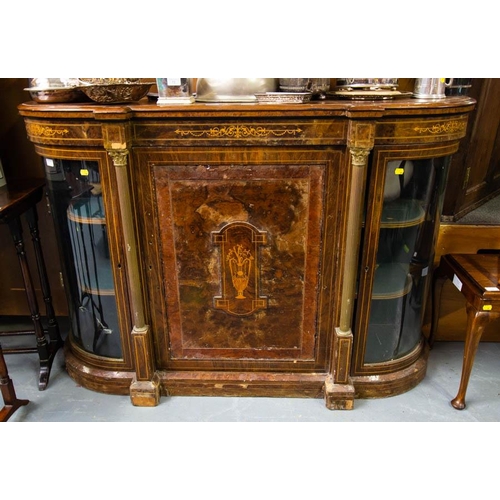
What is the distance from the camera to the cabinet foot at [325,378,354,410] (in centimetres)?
195

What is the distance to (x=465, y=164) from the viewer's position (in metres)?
2.17

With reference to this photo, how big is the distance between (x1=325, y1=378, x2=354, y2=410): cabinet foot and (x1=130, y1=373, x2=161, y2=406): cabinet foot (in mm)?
790

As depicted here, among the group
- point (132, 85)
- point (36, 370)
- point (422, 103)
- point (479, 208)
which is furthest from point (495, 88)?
point (36, 370)

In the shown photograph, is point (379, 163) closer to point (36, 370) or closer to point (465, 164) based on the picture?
point (465, 164)

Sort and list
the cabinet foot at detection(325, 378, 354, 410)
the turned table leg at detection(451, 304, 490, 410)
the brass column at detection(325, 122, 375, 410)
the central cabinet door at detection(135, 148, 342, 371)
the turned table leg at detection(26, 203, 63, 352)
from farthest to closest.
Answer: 1. the turned table leg at detection(26, 203, 63, 352)
2. the cabinet foot at detection(325, 378, 354, 410)
3. the turned table leg at detection(451, 304, 490, 410)
4. the central cabinet door at detection(135, 148, 342, 371)
5. the brass column at detection(325, 122, 375, 410)

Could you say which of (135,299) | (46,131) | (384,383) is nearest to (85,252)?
(135,299)

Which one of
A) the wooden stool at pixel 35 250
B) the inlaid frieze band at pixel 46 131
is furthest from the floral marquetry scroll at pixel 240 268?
the wooden stool at pixel 35 250

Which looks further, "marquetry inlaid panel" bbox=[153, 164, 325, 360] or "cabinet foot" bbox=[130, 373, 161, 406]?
"cabinet foot" bbox=[130, 373, 161, 406]

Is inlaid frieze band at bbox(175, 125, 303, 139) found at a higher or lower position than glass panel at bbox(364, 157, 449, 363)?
higher

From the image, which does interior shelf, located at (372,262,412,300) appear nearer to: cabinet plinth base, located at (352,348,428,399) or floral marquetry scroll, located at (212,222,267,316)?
cabinet plinth base, located at (352,348,428,399)

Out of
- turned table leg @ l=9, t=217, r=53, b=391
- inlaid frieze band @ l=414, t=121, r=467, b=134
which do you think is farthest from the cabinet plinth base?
turned table leg @ l=9, t=217, r=53, b=391

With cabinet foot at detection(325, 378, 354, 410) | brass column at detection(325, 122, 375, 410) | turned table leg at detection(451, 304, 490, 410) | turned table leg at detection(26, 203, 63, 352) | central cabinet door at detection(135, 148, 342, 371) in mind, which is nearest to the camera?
brass column at detection(325, 122, 375, 410)

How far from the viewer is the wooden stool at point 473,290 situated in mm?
1819

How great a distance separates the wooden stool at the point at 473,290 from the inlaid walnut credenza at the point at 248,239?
0.59ft
